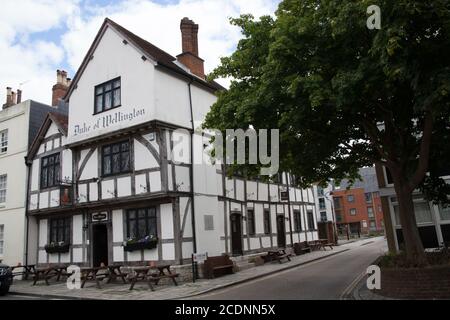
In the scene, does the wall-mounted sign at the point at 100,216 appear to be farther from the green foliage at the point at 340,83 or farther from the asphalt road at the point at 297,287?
the green foliage at the point at 340,83

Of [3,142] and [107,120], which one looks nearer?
[107,120]

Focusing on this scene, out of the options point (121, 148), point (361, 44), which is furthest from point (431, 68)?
point (121, 148)

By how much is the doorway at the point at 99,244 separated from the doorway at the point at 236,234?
6003 mm

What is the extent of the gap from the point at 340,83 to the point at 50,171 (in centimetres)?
1685

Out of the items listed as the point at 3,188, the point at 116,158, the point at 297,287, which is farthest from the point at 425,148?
the point at 3,188

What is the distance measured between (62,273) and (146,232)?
15.2ft

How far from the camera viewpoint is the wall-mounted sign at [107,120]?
16.9 metres

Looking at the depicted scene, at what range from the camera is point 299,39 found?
901 cm

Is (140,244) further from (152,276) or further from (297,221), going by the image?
(297,221)

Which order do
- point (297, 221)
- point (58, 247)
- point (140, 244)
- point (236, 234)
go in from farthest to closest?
point (297, 221), point (236, 234), point (58, 247), point (140, 244)

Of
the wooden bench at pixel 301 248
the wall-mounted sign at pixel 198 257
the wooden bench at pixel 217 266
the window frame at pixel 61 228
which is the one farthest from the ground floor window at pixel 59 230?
the wooden bench at pixel 301 248

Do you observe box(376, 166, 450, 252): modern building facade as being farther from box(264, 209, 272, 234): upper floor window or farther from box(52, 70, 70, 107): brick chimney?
box(52, 70, 70, 107): brick chimney

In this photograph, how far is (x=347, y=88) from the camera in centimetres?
793

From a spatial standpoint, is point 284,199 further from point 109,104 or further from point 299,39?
point 299,39
